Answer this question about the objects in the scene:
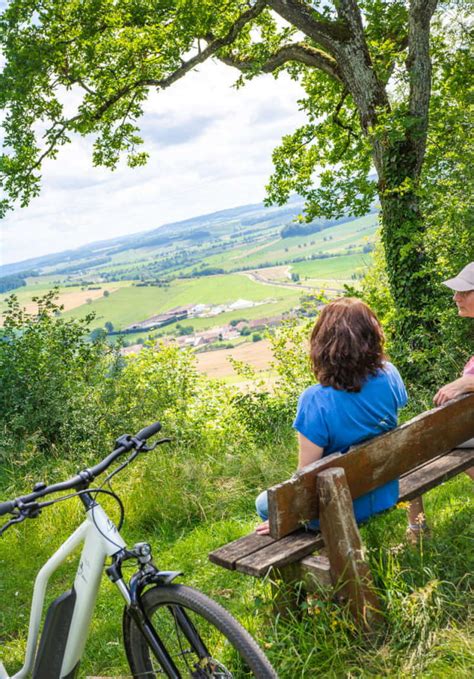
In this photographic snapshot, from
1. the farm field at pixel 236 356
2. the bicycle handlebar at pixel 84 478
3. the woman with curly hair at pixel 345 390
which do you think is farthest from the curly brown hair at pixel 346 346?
the farm field at pixel 236 356

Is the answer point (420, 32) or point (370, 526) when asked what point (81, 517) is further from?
point (420, 32)

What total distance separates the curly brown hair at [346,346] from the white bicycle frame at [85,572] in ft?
4.02

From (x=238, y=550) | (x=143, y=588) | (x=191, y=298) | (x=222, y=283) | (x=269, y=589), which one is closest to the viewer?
(x=143, y=588)

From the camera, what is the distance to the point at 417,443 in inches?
132

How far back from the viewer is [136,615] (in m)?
2.52

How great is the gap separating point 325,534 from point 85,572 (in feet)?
3.35

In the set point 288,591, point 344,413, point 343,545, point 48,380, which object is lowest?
point 288,591

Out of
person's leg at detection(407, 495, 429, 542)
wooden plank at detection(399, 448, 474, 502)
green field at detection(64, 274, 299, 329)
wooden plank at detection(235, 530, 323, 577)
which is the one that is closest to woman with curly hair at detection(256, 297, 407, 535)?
wooden plank at detection(235, 530, 323, 577)

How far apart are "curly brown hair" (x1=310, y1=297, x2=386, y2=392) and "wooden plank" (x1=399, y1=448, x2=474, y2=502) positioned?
2.43 ft

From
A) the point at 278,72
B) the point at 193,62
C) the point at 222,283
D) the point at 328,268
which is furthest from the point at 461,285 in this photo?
the point at 222,283

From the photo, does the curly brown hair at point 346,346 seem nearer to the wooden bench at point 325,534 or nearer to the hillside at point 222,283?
the wooden bench at point 325,534

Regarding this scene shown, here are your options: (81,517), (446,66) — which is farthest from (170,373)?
(446,66)

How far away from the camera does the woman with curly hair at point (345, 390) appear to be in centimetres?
310

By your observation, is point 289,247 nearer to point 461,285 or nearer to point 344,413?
point 461,285
